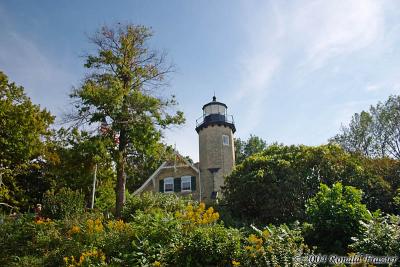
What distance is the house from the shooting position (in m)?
27.4

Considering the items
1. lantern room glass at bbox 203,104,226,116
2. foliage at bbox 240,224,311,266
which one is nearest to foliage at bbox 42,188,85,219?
foliage at bbox 240,224,311,266

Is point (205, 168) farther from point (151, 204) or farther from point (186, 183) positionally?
point (151, 204)

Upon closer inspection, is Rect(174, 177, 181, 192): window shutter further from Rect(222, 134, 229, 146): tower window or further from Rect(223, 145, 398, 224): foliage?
Rect(223, 145, 398, 224): foliage

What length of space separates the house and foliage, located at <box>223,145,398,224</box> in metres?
12.0

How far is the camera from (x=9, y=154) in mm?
17828

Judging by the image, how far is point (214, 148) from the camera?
2816cm

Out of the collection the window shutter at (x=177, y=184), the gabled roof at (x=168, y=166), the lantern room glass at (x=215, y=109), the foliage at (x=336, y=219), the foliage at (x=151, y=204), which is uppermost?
the lantern room glass at (x=215, y=109)

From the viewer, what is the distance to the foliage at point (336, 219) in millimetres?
8109

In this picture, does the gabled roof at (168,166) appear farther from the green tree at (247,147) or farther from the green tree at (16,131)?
the green tree at (247,147)

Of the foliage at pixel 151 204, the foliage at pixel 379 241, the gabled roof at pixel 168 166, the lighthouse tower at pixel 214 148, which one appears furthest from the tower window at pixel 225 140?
the foliage at pixel 379 241

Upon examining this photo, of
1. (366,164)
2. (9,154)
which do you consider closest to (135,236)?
(366,164)

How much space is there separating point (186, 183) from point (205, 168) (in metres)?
2.01

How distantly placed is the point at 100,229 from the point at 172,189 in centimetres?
1971

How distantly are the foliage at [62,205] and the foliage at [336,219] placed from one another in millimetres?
9482
